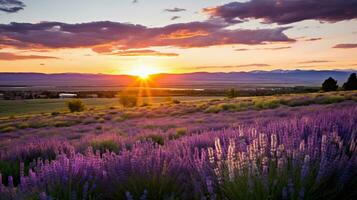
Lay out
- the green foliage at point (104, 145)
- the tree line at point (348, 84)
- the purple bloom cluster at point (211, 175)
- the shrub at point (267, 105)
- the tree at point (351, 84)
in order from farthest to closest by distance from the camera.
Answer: the tree line at point (348, 84)
the tree at point (351, 84)
the shrub at point (267, 105)
the green foliage at point (104, 145)
the purple bloom cluster at point (211, 175)

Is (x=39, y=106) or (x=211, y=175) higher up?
(x=211, y=175)

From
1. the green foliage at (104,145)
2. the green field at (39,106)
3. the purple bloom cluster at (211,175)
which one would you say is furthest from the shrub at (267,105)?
the green field at (39,106)

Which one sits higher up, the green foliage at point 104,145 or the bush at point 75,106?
the green foliage at point 104,145

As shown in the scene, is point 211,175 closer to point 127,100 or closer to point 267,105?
point 267,105

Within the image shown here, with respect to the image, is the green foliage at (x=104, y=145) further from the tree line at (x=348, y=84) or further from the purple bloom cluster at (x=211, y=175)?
the tree line at (x=348, y=84)

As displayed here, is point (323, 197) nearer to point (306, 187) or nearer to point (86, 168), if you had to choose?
point (306, 187)

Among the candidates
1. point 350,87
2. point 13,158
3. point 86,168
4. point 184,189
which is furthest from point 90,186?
point 350,87

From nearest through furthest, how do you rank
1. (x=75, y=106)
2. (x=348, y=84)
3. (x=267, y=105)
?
(x=267, y=105) → (x=75, y=106) → (x=348, y=84)

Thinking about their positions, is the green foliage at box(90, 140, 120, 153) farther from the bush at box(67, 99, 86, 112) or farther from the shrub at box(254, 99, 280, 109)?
the bush at box(67, 99, 86, 112)

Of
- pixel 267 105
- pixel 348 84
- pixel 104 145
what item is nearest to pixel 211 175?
pixel 104 145

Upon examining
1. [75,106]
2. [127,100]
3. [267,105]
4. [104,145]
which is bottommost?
[75,106]

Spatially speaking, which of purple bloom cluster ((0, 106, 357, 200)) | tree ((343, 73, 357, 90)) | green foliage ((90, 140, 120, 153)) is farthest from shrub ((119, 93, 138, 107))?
purple bloom cluster ((0, 106, 357, 200))

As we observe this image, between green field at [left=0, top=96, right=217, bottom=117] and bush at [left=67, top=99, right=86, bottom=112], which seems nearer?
bush at [left=67, top=99, right=86, bottom=112]

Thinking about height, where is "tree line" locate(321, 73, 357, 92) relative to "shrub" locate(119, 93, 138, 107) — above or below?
above
